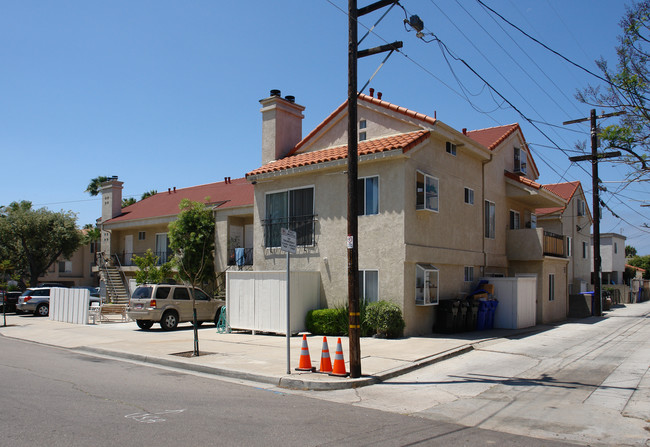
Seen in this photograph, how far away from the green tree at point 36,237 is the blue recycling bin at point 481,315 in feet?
98.8

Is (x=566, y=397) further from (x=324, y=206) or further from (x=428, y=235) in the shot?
(x=324, y=206)

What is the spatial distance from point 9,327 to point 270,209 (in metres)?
12.2

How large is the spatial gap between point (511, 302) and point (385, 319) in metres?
6.36

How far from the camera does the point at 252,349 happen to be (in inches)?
578

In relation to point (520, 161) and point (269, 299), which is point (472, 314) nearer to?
point (269, 299)

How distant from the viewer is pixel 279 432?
6.79 m

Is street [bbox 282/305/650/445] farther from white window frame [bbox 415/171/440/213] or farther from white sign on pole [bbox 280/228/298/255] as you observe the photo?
white window frame [bbox 415/171/440/213]

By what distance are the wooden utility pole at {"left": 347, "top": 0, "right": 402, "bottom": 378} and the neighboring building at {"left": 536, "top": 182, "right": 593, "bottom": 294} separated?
2500cm

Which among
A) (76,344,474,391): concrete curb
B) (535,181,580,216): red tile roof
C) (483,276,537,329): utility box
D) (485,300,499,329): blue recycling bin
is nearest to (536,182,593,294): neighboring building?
(535,181,580,216): red tile roof

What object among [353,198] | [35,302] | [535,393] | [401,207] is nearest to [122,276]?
→ [35,302]

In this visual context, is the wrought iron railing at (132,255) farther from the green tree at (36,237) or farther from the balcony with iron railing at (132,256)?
the green tree at (36,237)

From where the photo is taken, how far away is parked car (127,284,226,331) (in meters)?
19.7

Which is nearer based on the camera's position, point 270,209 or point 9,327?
point 270,209

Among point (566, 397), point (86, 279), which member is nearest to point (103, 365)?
point (566, 397)
